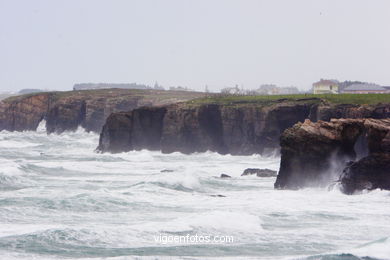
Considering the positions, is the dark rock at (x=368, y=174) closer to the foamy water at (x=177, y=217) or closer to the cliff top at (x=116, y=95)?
the foamy water at (x=177, y=217)

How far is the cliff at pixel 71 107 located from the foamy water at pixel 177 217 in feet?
179

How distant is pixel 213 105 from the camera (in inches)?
3142

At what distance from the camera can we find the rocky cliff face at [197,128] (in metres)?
73.4

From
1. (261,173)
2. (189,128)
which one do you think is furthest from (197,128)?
(261,173)

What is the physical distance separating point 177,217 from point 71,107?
8098cm

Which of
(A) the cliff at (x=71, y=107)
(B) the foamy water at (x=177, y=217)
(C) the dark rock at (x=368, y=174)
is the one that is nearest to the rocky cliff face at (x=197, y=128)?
(B) the foamy water at (x=177, y=217)

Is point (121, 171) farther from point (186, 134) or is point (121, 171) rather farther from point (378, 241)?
point (378, 241)

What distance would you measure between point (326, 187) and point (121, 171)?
2023cm

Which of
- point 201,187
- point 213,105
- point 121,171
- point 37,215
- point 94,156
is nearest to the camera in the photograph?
point 37,215

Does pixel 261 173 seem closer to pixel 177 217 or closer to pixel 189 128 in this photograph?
pixel 177 217

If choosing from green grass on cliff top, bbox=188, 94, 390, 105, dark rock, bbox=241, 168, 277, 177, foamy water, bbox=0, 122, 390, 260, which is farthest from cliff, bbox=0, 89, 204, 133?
foamy water, bbox=0, 122, 390, 260

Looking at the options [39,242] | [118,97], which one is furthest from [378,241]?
[118,97]

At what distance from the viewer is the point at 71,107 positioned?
4446 inches

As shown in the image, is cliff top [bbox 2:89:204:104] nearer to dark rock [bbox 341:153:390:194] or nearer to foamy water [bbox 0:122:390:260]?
foamy water [bbox 0:122:390:260]
